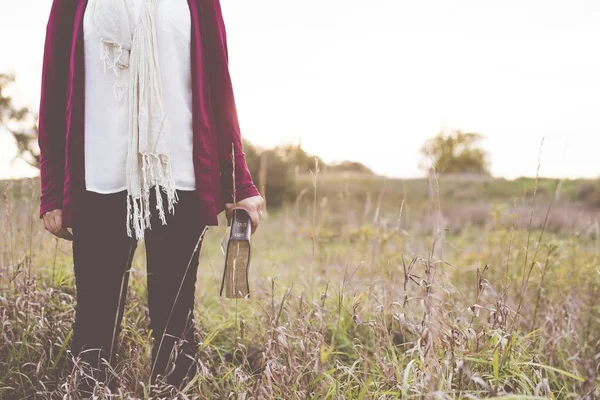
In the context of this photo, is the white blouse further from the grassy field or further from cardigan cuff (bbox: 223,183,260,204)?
the grassy field

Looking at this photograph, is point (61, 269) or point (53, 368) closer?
point (53, 368)

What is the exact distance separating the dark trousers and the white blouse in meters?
0.07

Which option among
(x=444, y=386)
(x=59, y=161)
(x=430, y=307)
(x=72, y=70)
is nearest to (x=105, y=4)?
(x=72, y=70)

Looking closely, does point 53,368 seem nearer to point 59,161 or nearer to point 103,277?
point 103,277

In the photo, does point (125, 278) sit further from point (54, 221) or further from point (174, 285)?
point (54, 221)

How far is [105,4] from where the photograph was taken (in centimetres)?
167

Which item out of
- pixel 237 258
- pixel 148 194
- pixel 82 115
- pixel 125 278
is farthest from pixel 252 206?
pixel 82 115

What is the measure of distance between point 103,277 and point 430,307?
3.57 ft

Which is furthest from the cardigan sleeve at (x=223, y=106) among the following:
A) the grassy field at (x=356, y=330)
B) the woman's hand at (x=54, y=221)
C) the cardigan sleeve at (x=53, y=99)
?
the woman's hand at (x=54, y=221)

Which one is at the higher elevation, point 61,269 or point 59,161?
point 59,161

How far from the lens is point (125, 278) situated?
1881mm

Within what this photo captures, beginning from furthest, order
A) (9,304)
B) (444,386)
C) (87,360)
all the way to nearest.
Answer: (9,304), (87,360), (444,386)

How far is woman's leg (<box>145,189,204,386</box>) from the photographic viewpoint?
179 centimetres

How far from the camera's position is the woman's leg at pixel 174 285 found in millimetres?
1795
